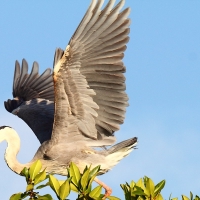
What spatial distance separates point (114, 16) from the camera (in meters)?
8.73

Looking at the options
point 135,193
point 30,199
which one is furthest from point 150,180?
point 30,199

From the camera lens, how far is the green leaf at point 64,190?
513 centimetres

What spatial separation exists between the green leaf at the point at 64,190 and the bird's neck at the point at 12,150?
4.26 metres

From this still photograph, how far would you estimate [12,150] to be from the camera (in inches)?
372

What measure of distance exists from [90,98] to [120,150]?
2.68 ft

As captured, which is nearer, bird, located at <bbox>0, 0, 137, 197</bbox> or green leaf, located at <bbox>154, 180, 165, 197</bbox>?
green leaf, located at <bbox>154, 180, 165, 197</bbox>

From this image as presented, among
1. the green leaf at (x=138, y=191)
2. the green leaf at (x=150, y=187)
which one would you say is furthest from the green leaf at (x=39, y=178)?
the green leaf at (x=150, y=187)

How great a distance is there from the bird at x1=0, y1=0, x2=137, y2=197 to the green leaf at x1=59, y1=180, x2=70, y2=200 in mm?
3248

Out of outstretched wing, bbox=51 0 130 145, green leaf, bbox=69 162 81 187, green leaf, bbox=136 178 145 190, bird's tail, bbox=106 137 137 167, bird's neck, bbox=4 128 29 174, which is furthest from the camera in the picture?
bird's neck, bbox=4 128 29 174

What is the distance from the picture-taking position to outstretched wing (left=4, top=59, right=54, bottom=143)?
10625 mm

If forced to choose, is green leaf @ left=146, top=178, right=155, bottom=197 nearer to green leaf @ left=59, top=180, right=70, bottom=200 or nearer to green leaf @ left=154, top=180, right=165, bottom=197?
green leaf @ left=154, top=180, right=165, bottom=197

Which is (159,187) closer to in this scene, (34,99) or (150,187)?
(150,187)

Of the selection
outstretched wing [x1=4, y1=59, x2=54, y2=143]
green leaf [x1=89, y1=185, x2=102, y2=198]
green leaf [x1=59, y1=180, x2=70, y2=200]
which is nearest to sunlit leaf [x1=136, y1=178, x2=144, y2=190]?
green leaf [x1=89, y1=185, x2=102, y2=198]

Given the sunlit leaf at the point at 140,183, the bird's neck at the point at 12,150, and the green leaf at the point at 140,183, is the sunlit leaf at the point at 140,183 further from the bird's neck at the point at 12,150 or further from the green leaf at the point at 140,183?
the bird's neck at the point at 12,150
